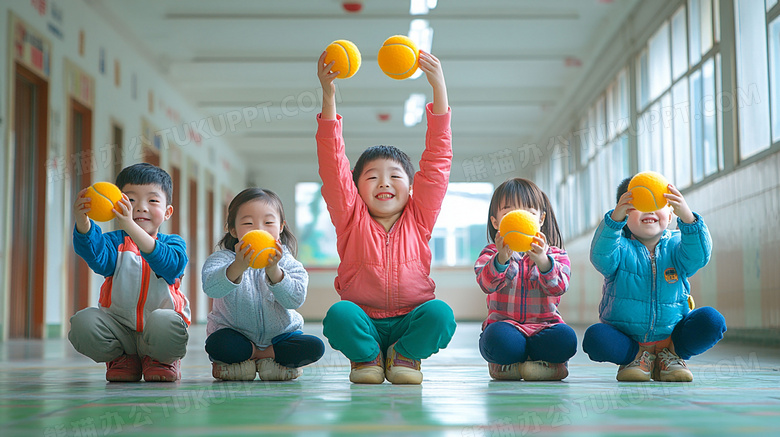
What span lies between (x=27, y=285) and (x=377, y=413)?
7.16m

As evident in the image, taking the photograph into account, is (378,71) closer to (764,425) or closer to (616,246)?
(616,246)

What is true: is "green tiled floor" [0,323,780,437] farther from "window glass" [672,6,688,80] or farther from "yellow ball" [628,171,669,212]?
"window glass" [672,6,688,80]

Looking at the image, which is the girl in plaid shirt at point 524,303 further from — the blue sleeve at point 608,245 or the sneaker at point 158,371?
the sneaker at point 158,371

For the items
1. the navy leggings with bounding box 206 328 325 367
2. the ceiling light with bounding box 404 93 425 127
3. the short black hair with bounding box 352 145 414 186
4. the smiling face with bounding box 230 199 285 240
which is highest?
the ceiling light with bounding box 404 93 425 127

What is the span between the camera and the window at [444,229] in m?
18.1

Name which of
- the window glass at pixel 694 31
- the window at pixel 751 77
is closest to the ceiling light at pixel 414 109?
the window glass at pixel 694 31

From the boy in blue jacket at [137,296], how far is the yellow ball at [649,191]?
1.50m

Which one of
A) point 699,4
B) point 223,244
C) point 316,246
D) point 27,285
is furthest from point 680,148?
point 316,246

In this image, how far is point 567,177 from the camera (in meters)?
13.3

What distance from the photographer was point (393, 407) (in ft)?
5.88

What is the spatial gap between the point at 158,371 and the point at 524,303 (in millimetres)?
1288

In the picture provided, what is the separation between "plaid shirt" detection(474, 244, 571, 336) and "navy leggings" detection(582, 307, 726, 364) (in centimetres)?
18

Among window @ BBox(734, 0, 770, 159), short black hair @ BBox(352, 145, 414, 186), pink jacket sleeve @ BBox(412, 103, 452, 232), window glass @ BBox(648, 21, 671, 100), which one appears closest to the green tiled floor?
pink jacket sleeve @ BBox(412, 103, 452, 232)

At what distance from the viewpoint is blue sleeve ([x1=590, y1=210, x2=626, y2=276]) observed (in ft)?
8.58
